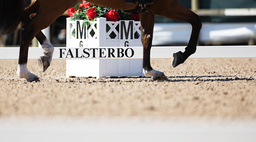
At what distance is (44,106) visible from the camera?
354 centimetres

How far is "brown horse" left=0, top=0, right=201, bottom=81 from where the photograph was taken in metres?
4.76

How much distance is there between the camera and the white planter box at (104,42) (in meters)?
5.89

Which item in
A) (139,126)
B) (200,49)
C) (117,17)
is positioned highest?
(117,17)

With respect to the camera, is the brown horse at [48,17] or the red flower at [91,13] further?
the red flower at [91,13]

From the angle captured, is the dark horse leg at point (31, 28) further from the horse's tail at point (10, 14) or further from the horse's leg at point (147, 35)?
the horse's leg at point (147, 35)

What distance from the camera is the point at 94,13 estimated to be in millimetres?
5945

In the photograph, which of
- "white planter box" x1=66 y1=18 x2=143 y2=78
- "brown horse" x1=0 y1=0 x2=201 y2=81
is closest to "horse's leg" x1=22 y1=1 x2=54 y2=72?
"brown horse" x1=0 y1=0 x2=201 y2=81

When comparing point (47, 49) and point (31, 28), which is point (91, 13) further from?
point (31, 28)

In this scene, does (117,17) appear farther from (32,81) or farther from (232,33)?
(232,33)

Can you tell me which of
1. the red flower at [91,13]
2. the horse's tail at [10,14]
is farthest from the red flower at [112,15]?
the horse's tail at [10,14]

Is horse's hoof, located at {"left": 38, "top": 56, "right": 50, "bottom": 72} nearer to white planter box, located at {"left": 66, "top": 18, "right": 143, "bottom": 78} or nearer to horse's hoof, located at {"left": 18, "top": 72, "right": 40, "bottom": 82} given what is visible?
horse's hoof, located at {"left": 18, "top": 72, "right": 40, "bottom": 82}

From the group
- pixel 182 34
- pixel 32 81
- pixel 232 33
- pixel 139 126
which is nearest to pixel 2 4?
pixel 32 81

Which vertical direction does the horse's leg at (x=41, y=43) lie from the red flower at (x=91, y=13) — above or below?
below

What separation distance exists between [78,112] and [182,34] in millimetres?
6285
